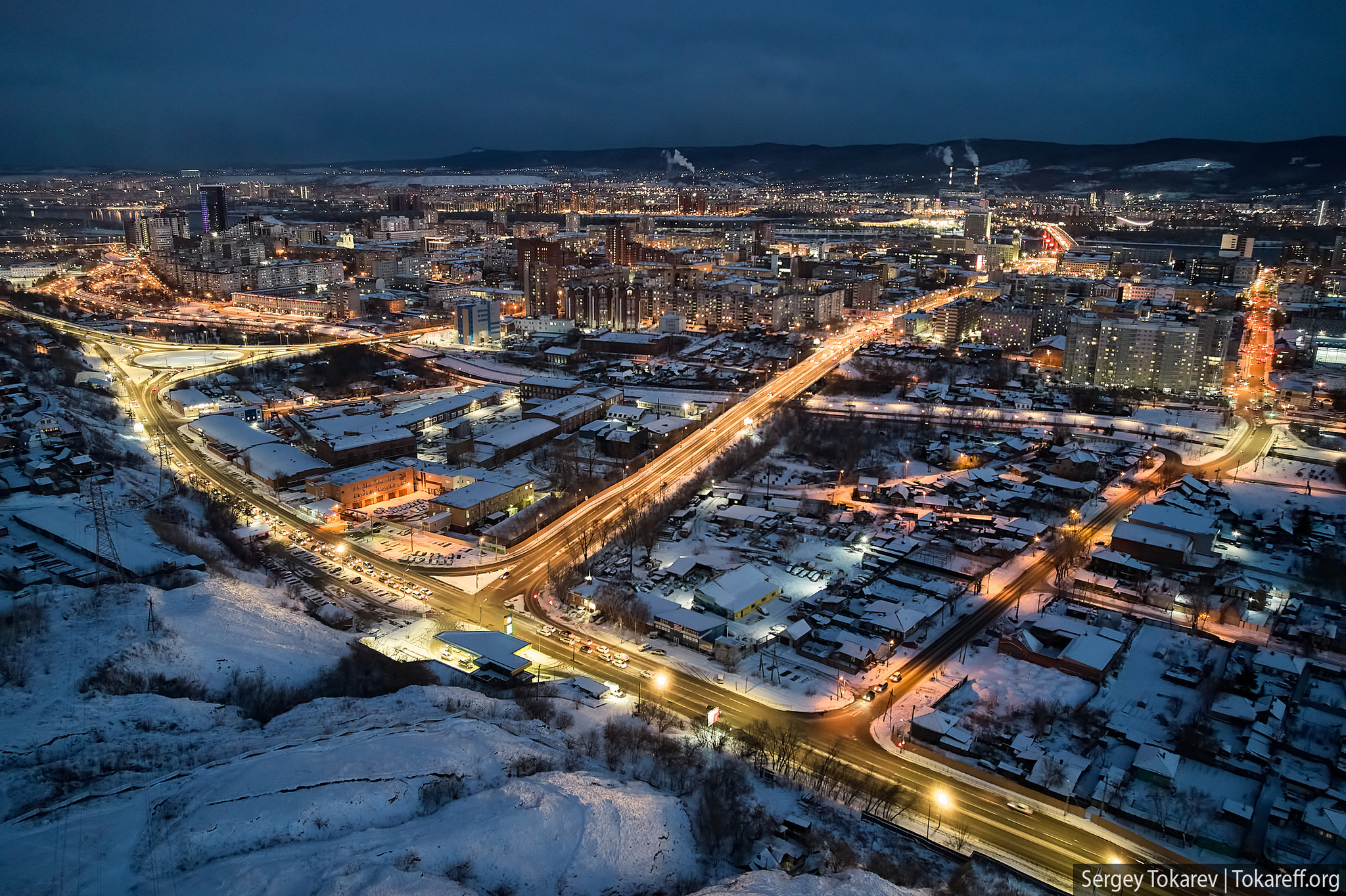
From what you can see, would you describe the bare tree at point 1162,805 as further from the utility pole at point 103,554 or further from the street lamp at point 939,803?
the utility pole at point 103,554

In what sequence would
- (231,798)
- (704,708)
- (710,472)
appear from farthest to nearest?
(710,472)
(704,708)
(231,798)

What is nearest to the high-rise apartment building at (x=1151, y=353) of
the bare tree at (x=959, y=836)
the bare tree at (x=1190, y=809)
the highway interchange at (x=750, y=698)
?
the highway interchange at (x=750, y=698)

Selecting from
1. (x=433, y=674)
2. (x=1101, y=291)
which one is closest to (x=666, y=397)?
(x=433, y=674)

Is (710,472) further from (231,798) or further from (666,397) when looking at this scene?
(231,798)

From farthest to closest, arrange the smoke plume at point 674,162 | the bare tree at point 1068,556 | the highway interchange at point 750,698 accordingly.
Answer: the smoke plume at point 674,162 < the bare tree at point 1068,556 < the highway interchange at point 750,698

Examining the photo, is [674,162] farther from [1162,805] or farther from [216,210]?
[1162,805]

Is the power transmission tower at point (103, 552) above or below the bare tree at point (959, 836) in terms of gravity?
above
